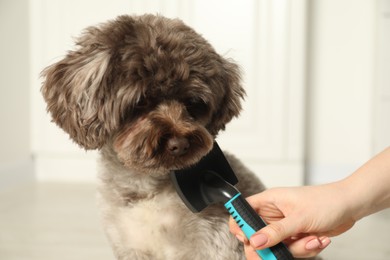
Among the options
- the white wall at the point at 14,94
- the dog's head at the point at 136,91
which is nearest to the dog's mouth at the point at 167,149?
the dog's head at the point at 136,91

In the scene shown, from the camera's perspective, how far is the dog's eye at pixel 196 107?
121 centimetres

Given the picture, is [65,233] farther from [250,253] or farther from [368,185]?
[368,185]

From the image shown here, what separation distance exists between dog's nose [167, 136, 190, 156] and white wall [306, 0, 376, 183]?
1.73 metres

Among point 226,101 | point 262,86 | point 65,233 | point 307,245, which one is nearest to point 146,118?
point 226,101

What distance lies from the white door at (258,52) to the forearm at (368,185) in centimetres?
142

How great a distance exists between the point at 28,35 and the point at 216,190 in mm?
2041

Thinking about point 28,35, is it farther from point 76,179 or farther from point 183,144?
point 183,144

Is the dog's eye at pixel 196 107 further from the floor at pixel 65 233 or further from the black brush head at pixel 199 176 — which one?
the floor at pixel 65 233

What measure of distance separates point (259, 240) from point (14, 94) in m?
2.10

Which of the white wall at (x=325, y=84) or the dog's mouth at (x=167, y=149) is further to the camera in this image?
the white wall at (x=325, y=84)

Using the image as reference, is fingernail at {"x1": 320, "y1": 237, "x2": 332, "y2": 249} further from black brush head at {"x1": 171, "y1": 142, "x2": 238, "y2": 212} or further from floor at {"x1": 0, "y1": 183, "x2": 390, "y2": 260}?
floor at {"x1": 0, "y1": 183, "x2": 390, "y2": 260}

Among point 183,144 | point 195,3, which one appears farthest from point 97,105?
point 195,3

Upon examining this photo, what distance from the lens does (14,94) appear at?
274 centimetres

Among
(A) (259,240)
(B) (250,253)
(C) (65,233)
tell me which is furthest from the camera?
(C) (65,233)
